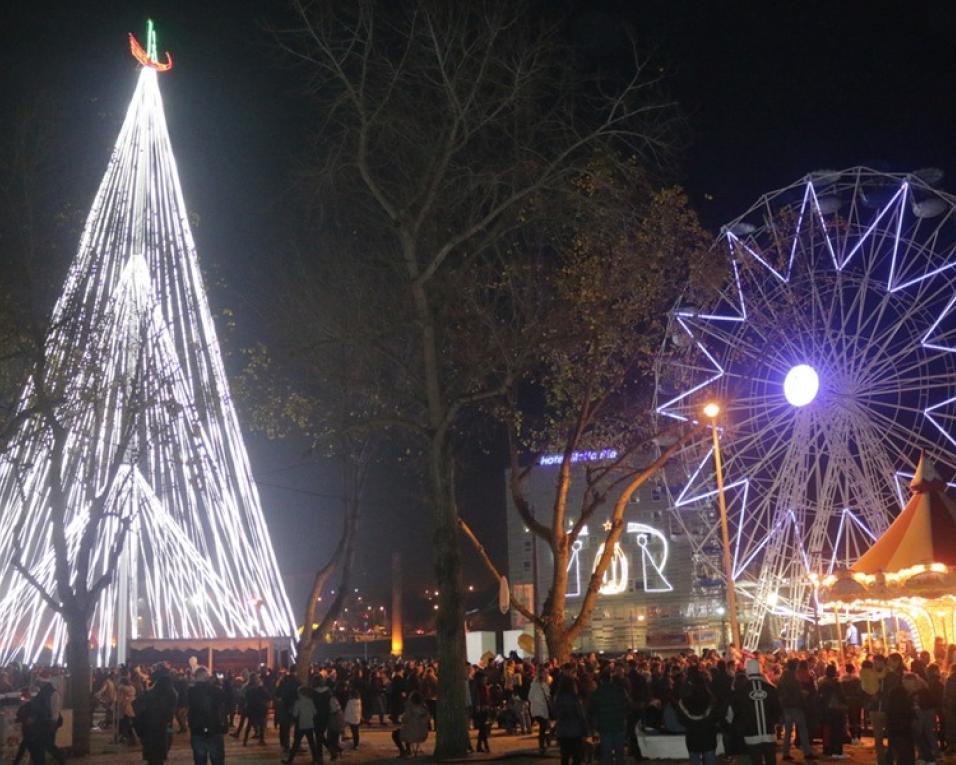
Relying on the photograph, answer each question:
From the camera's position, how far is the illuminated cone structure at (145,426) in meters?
21.7

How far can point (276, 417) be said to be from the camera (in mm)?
23672

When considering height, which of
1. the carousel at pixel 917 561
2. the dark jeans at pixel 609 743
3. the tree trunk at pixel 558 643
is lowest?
the dark jeans at pixel 609 743

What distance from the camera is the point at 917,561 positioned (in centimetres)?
2217

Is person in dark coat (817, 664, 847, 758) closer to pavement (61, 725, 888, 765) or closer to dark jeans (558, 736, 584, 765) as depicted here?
pavement (61, 725, 888, 765)

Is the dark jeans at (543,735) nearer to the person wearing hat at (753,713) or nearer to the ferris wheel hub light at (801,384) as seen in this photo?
the person wearing hat at (753,713)

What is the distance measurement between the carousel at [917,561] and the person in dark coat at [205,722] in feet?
48.1

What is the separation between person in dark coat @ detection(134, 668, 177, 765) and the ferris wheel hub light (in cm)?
2121

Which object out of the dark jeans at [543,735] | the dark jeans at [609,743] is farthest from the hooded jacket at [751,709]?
the dark jeans at [543,735]

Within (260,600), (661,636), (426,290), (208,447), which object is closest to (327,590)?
(661,636)

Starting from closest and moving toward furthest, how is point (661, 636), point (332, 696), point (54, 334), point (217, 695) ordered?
point (217, 695) < point (332, 696) < point (54, 334) < point (661, 636)

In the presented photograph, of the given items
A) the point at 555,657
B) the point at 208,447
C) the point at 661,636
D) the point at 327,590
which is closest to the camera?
the point at 555,657

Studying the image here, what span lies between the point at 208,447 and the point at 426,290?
904 cm

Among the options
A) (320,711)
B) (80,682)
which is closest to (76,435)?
(80,682)

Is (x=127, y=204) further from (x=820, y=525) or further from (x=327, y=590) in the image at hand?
(x=327, y=590)
